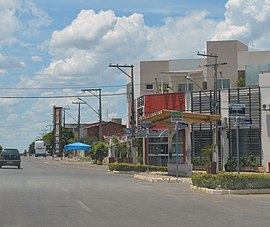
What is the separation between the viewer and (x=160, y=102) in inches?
2251

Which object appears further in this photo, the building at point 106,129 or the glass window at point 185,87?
the building at point 106,129

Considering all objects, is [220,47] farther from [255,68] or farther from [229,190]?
[229,190]

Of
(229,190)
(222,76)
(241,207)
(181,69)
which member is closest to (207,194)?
(229,190)

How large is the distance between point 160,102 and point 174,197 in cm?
3551

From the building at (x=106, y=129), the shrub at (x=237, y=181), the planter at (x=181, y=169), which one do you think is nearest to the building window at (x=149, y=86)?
the planter at (x=181, y=169)

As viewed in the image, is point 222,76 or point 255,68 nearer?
point 255,68

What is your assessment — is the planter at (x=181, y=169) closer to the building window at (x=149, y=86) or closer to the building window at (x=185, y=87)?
the building window at (x=185, y=87)

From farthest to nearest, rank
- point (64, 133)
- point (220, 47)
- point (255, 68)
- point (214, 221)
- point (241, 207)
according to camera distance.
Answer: point (64, 133), point (220, 47), point (255, 68), point (241, 207), point (214, 221)

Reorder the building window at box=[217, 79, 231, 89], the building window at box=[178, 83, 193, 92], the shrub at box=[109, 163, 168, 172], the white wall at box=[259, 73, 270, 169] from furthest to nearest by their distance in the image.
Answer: the building window at box=[178, 83, 193, 92] → the building window at box=[217, 79, 231, 89] → the white wall at box=[259, 73, 270, 169] → the shrub at box=[109, 163, 168, 172]

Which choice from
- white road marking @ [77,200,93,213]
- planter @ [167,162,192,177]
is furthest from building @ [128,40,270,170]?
white road marking @ [77,200,93,213]

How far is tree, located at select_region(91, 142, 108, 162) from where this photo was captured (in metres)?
67.6

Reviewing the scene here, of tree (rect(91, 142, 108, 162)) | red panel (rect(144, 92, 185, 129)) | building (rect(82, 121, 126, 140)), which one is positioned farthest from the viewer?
building (rect(82, 121, 126, 140))

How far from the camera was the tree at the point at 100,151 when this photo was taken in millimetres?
67625

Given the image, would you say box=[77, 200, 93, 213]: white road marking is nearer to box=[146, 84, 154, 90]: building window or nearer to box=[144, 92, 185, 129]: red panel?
box=[144, 92, 185, 129]: red panel
